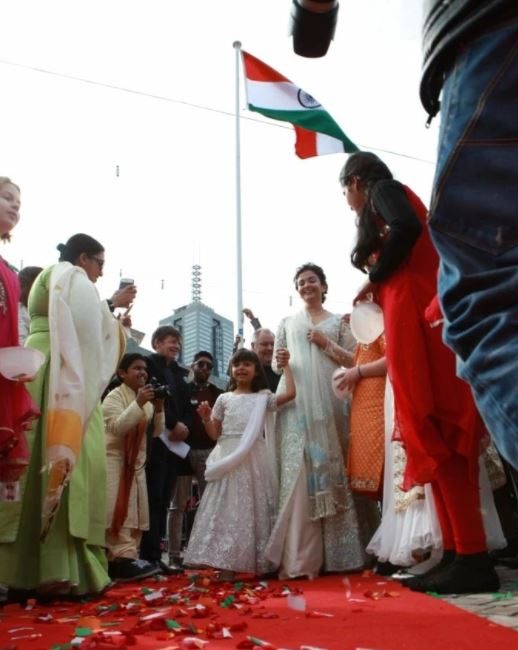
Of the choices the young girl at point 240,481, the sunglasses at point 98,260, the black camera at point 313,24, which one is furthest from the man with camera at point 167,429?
the black camera at point 313,24

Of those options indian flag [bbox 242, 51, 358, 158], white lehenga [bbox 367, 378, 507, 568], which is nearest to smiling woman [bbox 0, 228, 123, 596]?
white lehenga [bbox 367, 378, 507, 568]

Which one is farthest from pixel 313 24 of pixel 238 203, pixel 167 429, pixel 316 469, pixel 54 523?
pixel 238 203

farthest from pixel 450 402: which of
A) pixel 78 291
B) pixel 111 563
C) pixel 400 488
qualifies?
pixel 111 563

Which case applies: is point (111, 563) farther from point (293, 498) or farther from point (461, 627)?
point (461, 627)

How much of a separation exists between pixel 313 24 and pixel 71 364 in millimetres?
2036

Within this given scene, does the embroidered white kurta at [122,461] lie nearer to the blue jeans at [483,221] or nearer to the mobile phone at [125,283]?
the mobile phone at [125,283]

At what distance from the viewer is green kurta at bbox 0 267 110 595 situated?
271 centimetres

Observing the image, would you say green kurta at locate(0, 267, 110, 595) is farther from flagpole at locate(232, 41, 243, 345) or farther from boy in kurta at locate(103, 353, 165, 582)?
flagpole at locate(232, 41, 243, 345)

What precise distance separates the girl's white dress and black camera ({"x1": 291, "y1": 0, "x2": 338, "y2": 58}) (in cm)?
283

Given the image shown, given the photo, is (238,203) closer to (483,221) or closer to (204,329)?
(204,329)

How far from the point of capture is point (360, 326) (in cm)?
297

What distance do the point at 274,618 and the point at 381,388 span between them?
60.3 inches

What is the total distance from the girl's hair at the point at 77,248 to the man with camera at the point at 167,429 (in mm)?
1088

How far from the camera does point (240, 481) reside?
378cm
